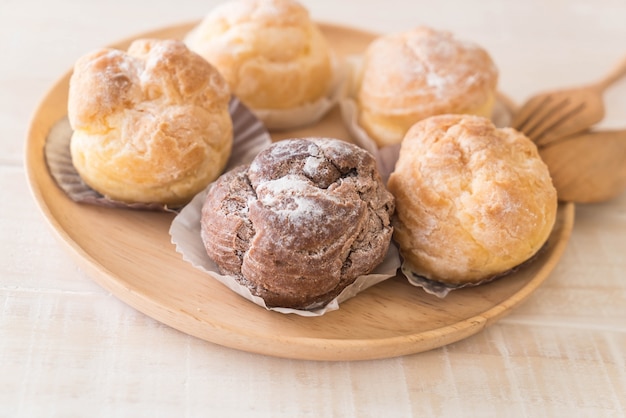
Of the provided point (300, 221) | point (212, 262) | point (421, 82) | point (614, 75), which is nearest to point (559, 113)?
point (614, 75)

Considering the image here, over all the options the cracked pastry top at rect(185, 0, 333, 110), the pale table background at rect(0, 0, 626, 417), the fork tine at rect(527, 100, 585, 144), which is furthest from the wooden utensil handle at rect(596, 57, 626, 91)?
the cracked pastry top at rect(185, 0, 333, 110)

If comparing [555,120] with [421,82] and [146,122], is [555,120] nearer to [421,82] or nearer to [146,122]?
[421,82]

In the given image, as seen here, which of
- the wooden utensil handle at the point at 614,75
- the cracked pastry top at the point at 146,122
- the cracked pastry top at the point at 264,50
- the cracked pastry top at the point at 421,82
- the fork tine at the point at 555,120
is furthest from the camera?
the wooden utensil handle at the point at 614,75

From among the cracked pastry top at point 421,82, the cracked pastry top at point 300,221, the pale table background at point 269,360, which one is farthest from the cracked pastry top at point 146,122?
the cracked pastry top at point 421,82

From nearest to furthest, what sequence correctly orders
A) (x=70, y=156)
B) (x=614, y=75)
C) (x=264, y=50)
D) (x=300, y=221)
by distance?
(x=300, y=221)
(x=70, y=156)
(x=264, y=50)
(x=614, y=75)

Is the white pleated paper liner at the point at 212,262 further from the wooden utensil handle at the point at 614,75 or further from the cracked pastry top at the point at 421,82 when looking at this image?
the wooden utensil handle at the point at 614,75

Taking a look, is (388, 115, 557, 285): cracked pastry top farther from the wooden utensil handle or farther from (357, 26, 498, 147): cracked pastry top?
the wooden utensil handle
